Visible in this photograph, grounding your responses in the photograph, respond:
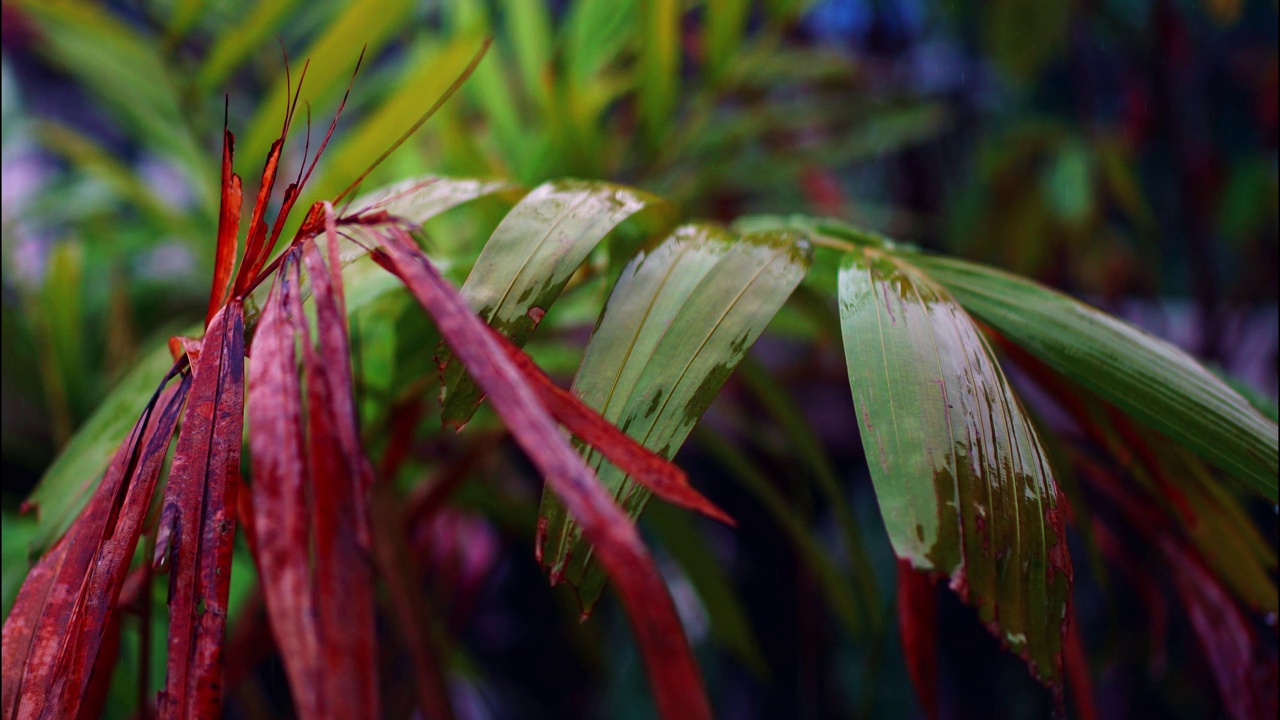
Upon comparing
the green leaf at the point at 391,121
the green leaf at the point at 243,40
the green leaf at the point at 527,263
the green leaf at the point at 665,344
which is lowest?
the green leaf at the point at 665,344

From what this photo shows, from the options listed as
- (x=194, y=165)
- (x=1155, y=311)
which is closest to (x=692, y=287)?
(x=194, y=165)

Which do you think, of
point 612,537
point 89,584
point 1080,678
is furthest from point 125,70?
point 1080,678

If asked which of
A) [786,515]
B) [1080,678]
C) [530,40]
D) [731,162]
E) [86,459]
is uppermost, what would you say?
[530,40]

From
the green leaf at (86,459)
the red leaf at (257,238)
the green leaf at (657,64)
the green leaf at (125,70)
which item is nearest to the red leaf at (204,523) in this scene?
the red leaf at (257,238)

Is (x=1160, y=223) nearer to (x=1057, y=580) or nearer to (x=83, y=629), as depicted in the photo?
(x=1057, y=580)

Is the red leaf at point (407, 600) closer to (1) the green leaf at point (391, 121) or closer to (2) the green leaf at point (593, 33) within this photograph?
(1) the green leaf at point (391, 121)

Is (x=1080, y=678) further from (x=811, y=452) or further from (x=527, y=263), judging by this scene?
(x=527, y=263)
